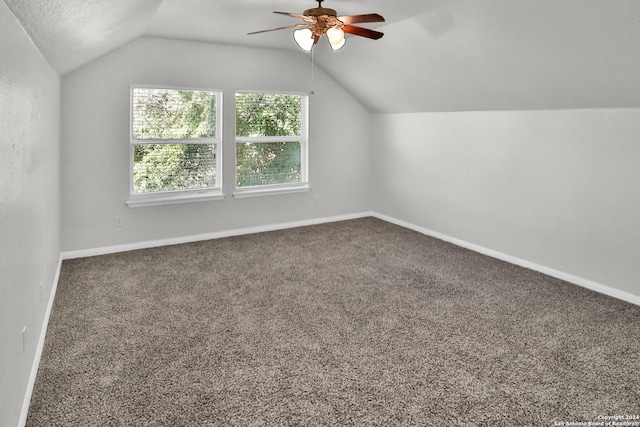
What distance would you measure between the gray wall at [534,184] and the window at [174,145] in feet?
8.35

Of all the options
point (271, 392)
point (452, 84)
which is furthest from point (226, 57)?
point (271, 392)

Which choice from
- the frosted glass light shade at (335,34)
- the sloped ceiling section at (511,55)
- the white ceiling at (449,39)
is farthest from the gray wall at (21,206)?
the sloped ceiling section at (511,55)

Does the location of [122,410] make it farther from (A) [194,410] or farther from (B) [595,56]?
(B) [595,56]

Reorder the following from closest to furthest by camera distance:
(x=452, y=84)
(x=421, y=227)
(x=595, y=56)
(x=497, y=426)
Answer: (x=497, y=426) → (x=595, y=56) → (x=452, y=84) → (x=421, y=227)

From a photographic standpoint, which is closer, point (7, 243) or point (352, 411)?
point (7, 243)

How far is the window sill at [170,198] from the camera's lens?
496 cm

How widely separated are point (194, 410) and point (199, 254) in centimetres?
279

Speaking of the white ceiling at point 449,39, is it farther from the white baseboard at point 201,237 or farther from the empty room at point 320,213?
the white baseboard at point 201,237

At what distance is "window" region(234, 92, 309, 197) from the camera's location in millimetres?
5625

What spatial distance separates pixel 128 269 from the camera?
434 cm

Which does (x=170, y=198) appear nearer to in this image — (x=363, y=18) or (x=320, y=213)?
(x=320, y=213)

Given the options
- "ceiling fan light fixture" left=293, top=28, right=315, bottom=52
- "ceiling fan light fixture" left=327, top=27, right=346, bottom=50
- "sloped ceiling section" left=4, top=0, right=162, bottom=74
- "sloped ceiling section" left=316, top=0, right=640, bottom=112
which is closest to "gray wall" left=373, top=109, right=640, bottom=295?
"sloped ceiling section" left=316, top=0, right=640, bottom=112

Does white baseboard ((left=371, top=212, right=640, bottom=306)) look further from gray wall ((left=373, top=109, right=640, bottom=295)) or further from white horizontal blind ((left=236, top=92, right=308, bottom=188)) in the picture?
white horizontal blind ((left=236, top=92, right=308, bottom=188))

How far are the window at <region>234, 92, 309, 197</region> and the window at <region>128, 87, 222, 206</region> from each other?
329 millimetres
